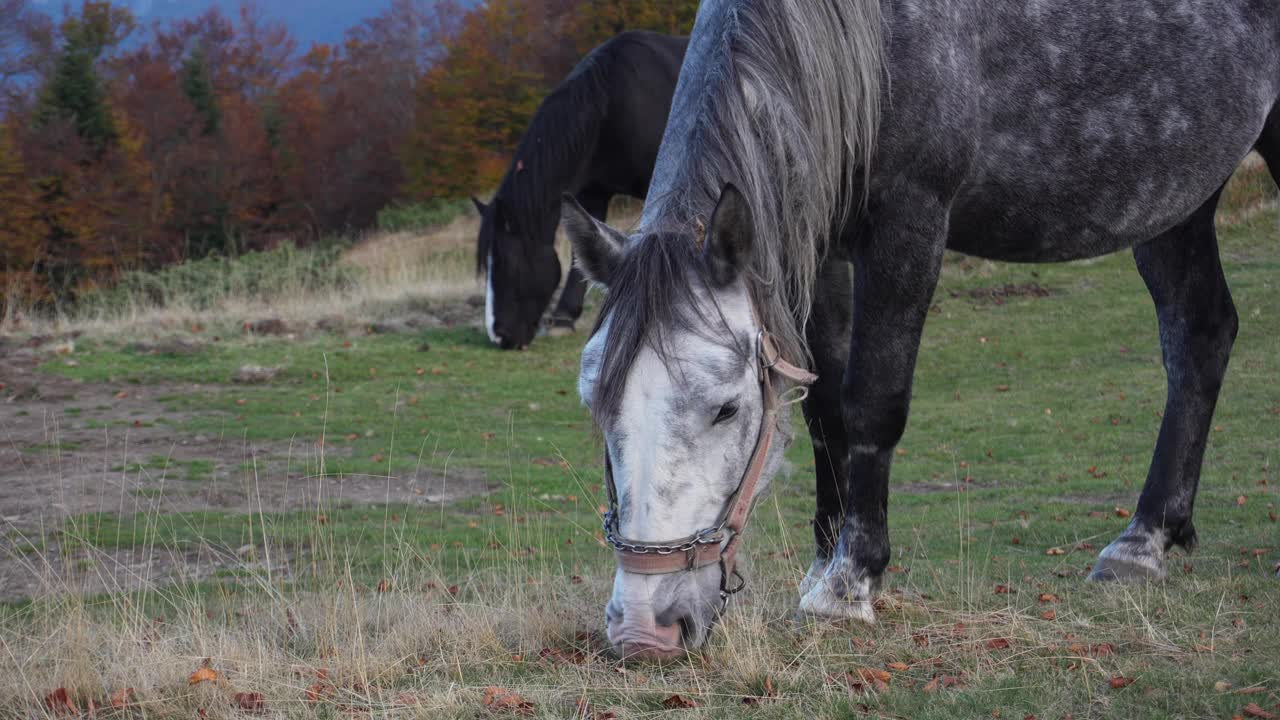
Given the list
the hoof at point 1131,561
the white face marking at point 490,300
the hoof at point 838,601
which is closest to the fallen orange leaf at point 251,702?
the hoof at point 838,601

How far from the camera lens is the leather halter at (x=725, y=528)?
282 cm

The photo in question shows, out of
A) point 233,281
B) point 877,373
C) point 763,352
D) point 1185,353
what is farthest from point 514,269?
point 763,352

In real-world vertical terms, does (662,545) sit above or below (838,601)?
above

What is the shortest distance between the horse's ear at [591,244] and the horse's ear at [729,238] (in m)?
0.26

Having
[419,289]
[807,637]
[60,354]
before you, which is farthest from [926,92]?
[419,289]

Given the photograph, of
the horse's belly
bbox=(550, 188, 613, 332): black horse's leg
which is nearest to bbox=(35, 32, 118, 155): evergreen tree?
bbox=(550, 188, 613, 332): black horse's leg

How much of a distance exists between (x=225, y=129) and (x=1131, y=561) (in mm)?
36382

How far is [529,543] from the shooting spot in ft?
17.1

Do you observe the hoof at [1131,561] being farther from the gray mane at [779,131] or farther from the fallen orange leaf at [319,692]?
the fallen orange leaf at [319,692]

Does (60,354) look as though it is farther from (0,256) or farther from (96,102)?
(96,102)

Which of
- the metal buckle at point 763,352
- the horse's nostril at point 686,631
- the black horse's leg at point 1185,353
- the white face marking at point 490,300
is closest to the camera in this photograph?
the horse's nostril at point 686,631

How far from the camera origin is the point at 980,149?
369 cm

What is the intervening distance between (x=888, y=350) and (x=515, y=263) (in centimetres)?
893

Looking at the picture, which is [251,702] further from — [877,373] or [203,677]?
[877,373]
